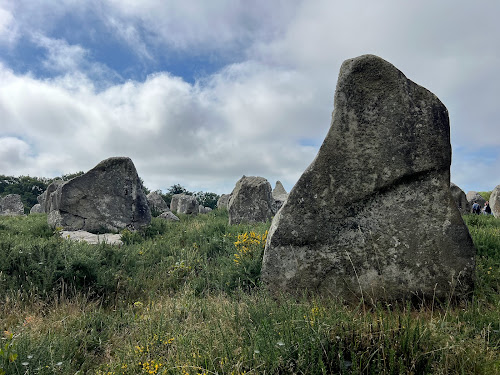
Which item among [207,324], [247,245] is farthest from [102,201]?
[207,324]

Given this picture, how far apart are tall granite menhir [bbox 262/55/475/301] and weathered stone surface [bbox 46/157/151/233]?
9662mm

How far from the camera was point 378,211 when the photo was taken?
4.93 metres

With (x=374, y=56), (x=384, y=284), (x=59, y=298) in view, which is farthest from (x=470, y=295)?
(x=59, y=298)

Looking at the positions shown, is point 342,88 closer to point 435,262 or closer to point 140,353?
point 435,262

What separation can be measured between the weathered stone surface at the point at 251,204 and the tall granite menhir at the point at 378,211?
10149 millimetres

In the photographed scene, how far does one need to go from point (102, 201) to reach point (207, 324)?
10.8 meters

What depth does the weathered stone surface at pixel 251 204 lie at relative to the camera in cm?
1538

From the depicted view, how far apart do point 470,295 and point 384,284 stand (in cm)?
115

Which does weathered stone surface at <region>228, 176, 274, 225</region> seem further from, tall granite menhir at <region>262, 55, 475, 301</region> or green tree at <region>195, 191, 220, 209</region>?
green tree at <region>195, 191, 220, 209</region>

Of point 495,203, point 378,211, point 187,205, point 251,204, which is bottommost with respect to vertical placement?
point 378,211

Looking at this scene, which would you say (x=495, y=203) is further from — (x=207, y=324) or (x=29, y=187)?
(x=29, y=187)

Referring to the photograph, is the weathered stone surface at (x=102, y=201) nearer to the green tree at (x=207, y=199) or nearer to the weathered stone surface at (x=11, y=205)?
the weathered stone surface at (x=11, y=205)

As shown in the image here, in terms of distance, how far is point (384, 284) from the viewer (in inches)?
189

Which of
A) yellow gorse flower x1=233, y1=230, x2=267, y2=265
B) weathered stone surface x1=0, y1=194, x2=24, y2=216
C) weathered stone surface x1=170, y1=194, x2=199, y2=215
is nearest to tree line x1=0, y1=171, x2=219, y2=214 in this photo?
weathered stone surface x1=0, y1=194, x2=24, y2=216
